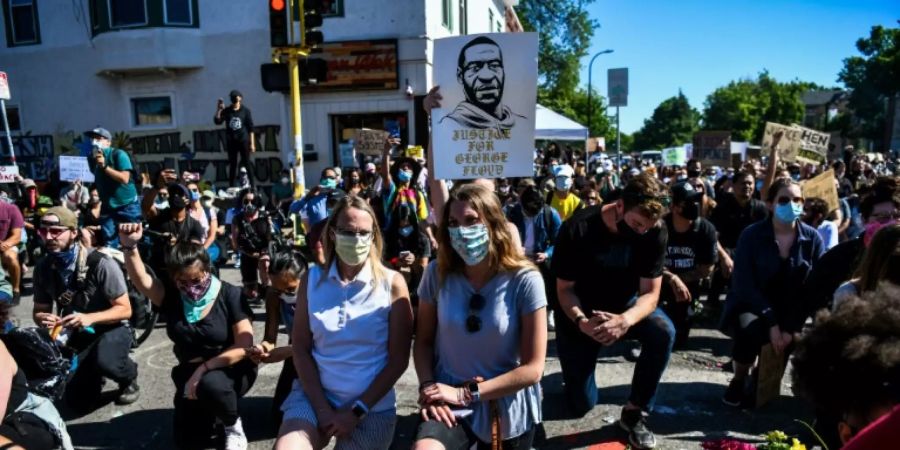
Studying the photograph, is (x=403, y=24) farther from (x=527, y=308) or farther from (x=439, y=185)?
(x=527, y=308)

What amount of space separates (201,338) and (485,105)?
8.12 ft

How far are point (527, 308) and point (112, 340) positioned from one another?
329cm

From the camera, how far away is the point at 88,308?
4527 millimetres

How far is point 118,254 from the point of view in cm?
518

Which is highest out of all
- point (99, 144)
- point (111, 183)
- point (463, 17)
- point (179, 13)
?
point (463, 17)

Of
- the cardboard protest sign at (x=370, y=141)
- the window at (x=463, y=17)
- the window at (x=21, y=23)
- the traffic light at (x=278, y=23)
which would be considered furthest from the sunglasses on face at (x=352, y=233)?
the window at (x=21, y=23)

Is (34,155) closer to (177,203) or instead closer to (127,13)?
(127,13)

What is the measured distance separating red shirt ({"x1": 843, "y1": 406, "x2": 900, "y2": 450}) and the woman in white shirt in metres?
2.21

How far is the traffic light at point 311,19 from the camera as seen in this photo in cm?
836

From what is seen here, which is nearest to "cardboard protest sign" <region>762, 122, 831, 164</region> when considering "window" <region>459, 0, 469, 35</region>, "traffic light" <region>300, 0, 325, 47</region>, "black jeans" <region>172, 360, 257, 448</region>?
"traffic light" <region>300, 0, 325, 47</region>

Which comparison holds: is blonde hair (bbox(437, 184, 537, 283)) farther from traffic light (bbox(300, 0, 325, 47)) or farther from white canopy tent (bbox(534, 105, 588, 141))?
white canopy tent (bbox(534, 105, 588, 141))

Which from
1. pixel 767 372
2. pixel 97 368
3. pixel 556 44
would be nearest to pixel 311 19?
pixel 97 368

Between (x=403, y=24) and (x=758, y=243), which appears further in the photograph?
(x=403, y=24)

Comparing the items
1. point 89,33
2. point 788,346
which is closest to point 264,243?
point 788,346
